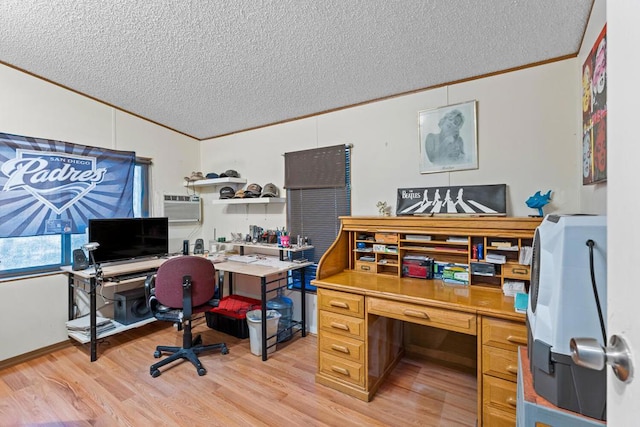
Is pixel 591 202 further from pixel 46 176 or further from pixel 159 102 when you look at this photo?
Answer: pixel 46 176

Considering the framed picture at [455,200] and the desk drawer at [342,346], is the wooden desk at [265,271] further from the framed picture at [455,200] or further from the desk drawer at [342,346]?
the framed picture at [455,200]

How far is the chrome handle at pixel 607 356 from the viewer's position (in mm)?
464

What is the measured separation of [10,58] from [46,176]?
3.35ft

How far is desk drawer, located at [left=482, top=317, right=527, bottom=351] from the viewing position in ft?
5.05

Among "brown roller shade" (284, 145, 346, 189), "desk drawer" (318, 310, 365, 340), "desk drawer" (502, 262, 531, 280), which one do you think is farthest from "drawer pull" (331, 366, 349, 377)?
"brown roller shade" (284, 145, 346, 189)

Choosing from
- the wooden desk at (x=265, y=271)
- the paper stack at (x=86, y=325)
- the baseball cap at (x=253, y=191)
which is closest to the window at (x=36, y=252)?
the paper stack at (x=86, y=325)

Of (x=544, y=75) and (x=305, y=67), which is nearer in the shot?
(x=544, y=75)

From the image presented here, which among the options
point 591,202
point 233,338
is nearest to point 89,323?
point 233,338

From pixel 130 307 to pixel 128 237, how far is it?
73cm

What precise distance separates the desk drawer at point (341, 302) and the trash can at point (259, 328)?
77 centimetres

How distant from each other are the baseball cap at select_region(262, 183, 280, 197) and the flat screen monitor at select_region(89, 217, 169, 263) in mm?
1210

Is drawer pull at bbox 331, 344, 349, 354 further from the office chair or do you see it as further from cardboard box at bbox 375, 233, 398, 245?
the office chair

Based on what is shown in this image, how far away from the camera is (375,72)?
2328 millimetres

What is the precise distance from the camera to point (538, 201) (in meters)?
1.95
